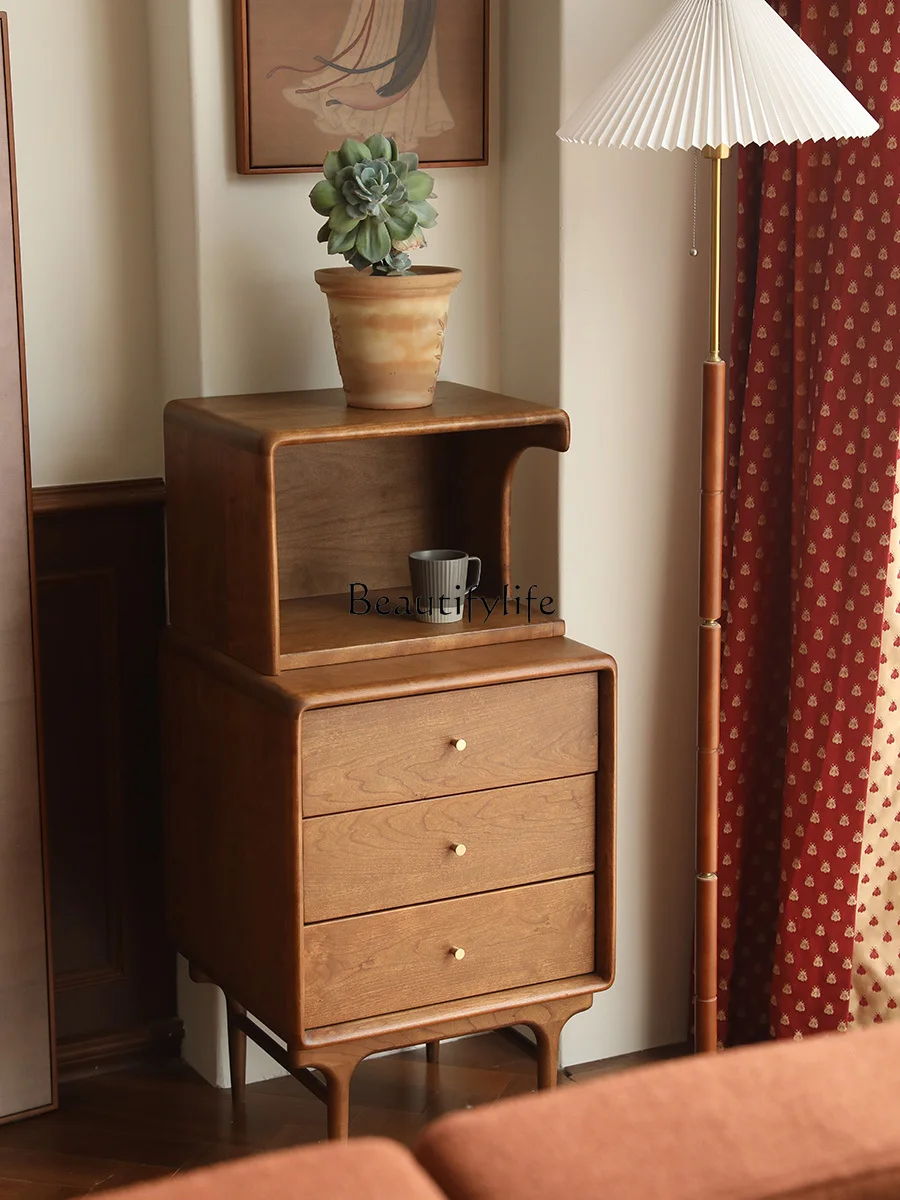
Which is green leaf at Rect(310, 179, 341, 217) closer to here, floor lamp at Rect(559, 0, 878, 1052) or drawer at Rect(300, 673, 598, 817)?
floor lamp at Rect(559, 0, 878, 1052)

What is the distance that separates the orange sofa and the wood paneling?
1352 millimetres

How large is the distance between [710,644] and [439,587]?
421mm

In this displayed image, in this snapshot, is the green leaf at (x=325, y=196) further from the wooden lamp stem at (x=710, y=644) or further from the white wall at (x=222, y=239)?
the wooden lamp stem at (x=710, y=644)

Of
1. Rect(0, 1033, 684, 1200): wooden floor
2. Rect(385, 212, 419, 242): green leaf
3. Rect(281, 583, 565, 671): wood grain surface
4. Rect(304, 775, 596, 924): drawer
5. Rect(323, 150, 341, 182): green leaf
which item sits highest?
Rect(323, 150, 341, 182): green leaf

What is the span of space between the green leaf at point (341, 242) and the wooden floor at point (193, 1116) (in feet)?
Result: 4.61

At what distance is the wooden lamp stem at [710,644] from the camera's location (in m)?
2.31

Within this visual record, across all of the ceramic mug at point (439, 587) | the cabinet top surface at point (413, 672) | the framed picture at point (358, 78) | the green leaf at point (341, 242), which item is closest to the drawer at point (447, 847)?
the cabinet top surface at point (413, 672)

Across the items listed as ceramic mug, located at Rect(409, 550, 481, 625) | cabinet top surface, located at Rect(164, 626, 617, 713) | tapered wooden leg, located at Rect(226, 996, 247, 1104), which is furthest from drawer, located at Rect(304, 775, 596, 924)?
tapered wooden leg, located at Rect(226, 996, 247, 1104)

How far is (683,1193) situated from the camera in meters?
1.17

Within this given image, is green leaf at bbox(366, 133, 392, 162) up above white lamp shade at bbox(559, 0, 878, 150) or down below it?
below

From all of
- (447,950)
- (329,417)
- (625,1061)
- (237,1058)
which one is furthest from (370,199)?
(625,1061)

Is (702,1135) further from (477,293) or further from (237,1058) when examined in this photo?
(477,293)

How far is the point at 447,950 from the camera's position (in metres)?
2.29

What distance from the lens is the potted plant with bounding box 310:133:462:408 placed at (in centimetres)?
226
